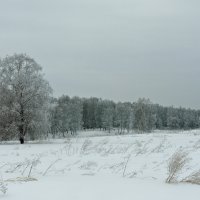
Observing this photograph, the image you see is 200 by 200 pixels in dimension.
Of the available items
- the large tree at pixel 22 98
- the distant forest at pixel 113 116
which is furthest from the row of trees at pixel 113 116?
the large tree at pixel 22 98

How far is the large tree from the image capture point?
3325cm

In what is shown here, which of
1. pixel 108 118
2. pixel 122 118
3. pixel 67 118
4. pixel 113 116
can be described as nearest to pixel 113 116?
pixel 113 116

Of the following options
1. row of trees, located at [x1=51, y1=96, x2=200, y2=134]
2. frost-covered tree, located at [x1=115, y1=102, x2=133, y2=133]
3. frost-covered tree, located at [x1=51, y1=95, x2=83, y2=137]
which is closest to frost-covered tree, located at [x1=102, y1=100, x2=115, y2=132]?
row of trees, located at [x1=51, y1=96, x2=200, y2=134]

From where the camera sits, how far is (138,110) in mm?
90750

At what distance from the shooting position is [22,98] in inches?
1326

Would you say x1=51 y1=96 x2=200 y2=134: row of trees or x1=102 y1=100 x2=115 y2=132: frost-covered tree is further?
x1=102 y1=100 x2=115 y2=132: frost-covered tree

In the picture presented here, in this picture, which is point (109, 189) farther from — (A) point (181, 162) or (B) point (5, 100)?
(B) point (5, 100)

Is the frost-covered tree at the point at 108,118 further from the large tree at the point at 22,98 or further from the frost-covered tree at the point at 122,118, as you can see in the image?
the large tree at the point at 22,98

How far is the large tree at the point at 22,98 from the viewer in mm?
33250

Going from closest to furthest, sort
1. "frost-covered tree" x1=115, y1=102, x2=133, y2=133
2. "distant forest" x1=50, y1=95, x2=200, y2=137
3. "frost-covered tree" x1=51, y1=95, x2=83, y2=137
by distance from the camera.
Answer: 1. "distant forest" x1=50, y1=95, x2=200, y2=137
2. "frost-covered tree" x1=51, y1=95, x2=83, y2=137
3. "frost-covered tree" x1=115, y1=102, x2=133, y2=133

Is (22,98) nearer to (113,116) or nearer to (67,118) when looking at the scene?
(67,118)

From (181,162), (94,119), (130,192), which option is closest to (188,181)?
(181,162)

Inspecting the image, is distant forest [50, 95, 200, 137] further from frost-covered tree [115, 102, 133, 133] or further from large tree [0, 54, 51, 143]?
large tree [0, 54, 51, 143]

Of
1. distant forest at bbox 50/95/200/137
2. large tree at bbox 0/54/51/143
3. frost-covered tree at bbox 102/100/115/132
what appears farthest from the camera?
frost-covered tree at bbox 102/100/115/132
